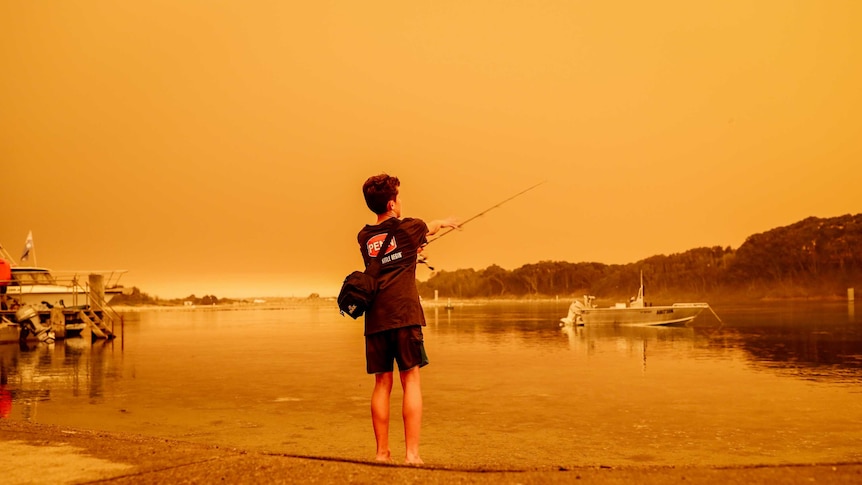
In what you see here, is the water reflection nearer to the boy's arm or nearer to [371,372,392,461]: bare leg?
[371,372,392,461]: bare leg

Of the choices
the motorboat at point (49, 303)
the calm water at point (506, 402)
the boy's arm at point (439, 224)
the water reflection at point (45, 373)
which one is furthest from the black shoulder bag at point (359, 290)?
the motorboat at point (49, 303)

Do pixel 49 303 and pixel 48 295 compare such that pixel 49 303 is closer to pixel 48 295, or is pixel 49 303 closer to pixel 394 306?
pixel 48 295

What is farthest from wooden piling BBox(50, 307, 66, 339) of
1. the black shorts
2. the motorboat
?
the black shorts

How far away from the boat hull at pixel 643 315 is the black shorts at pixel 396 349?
51.6m

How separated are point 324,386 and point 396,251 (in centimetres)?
1466

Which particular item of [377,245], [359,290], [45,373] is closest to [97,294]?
[45,373]

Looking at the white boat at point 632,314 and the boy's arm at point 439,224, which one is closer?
the boy's arm at point 439,224

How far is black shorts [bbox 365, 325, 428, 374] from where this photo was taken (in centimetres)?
607

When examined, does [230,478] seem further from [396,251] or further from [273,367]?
[273,367]

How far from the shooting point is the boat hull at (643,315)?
5525cm

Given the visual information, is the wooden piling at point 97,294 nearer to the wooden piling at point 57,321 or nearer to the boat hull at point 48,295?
the boat hull at point 48,295

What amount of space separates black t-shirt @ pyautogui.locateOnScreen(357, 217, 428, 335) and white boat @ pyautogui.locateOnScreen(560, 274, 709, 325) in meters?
52.6

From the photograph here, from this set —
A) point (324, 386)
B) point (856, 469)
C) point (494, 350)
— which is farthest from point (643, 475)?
point (494, 350)

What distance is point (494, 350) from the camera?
33.8 metres
